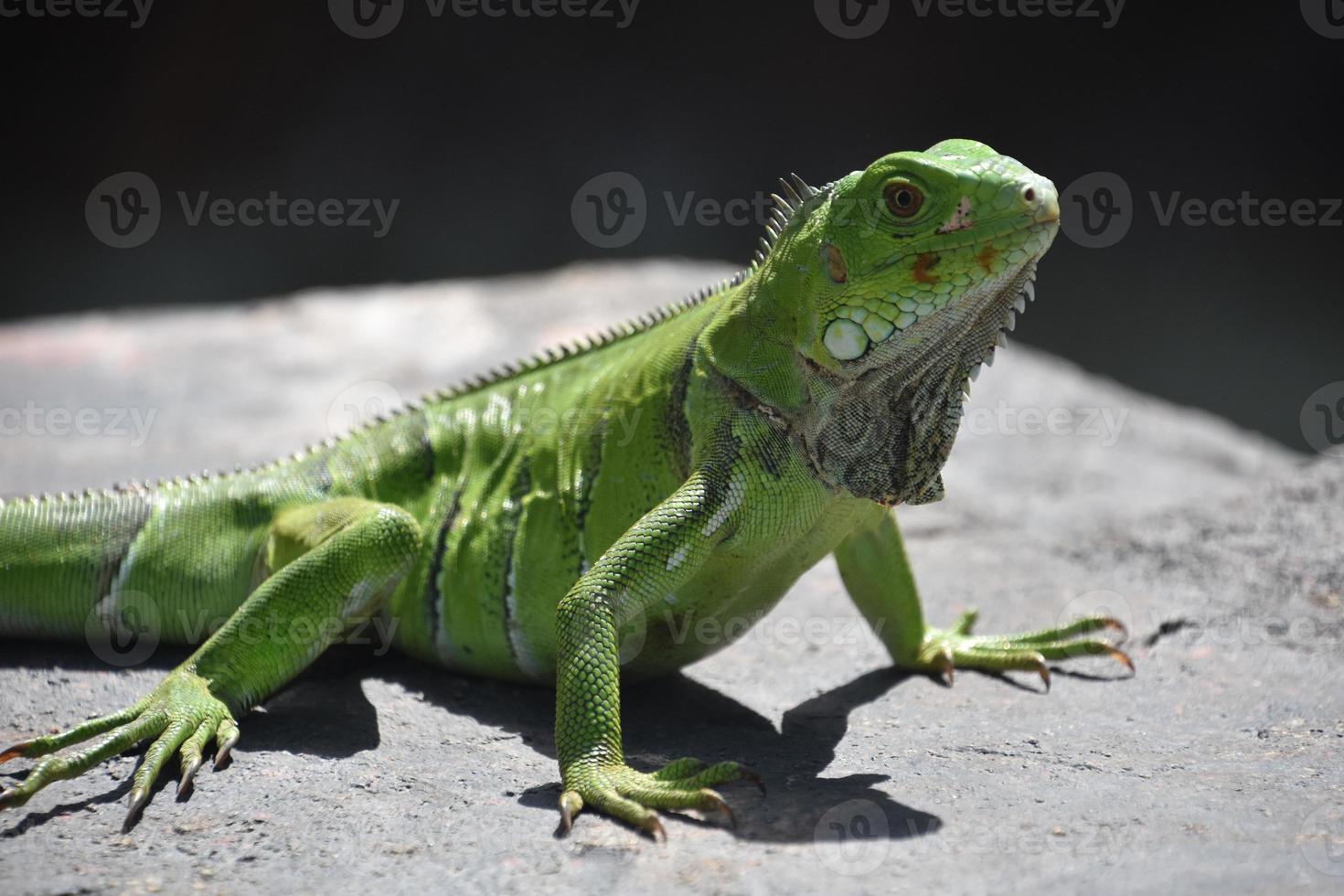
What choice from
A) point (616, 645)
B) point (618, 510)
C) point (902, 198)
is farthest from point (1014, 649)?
point (902, 198)

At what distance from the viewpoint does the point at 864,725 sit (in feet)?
19.0

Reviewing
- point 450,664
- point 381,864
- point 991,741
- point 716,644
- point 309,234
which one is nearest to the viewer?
point 381,864

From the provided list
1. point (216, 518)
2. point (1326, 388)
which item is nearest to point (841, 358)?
point (216, 518)

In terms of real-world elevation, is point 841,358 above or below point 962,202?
below

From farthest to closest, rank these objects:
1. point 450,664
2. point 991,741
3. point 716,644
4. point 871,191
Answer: point 450,664 → point 716,644 → point 991,741 → point 871,191

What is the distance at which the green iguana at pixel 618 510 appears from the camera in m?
4.71

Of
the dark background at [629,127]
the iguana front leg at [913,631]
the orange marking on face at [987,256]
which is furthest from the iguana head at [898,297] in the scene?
the dark background at [629,127]

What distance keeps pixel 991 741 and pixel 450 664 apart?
8.35 ft

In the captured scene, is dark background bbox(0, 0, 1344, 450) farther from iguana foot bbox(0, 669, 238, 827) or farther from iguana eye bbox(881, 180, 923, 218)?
iguana eye bbox(881, 180, 923, 218)

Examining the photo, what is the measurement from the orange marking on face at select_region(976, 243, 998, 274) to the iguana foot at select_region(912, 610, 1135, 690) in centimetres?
248

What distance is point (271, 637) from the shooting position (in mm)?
5586

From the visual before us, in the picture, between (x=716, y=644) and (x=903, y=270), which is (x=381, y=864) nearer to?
(x=716, y=644)

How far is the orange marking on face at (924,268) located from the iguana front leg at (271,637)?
2.58 metres

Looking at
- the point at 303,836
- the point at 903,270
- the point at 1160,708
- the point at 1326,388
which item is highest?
the point at 903,270
